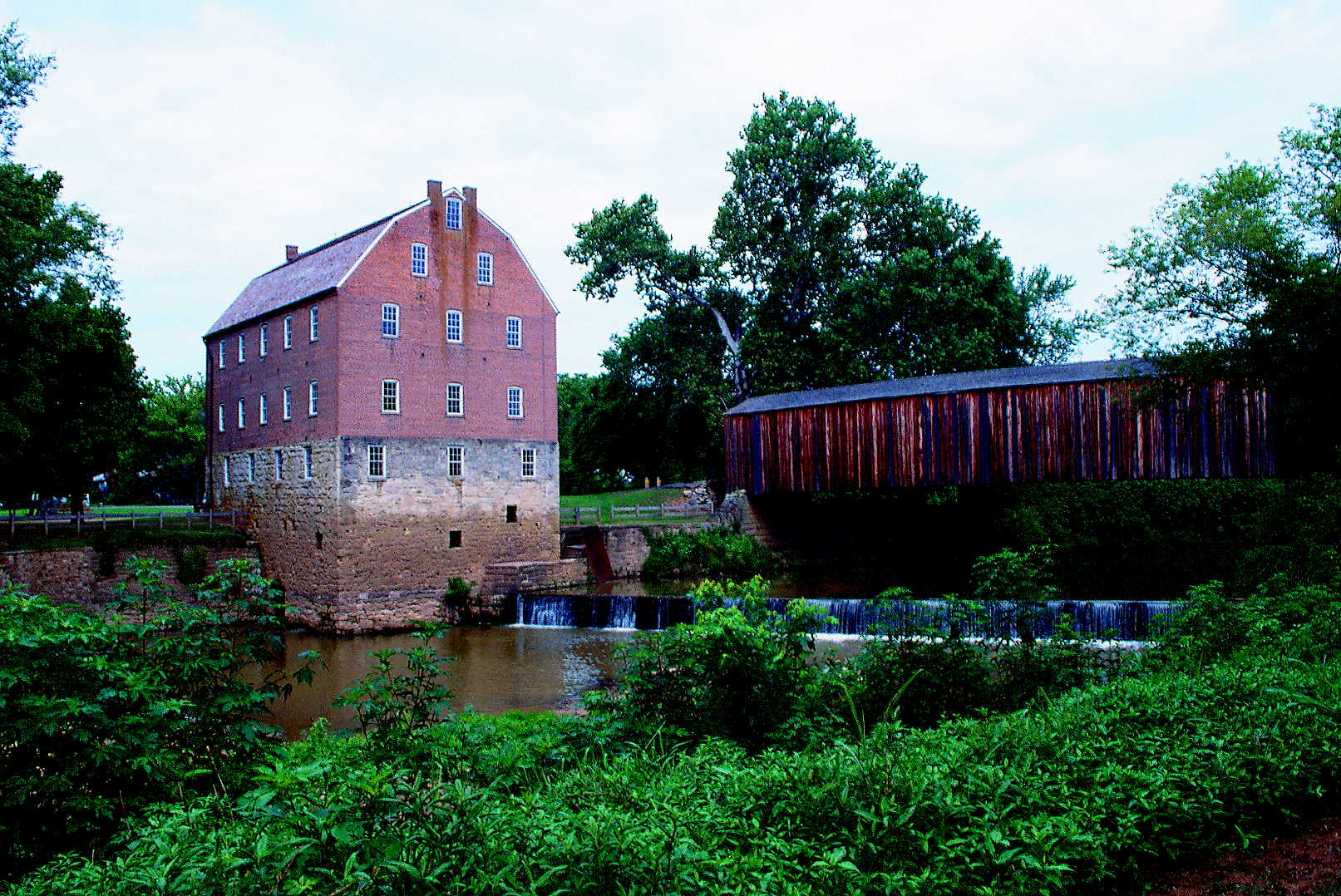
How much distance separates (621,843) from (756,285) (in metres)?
39.1

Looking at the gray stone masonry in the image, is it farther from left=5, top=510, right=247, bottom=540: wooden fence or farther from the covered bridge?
the covered bridge

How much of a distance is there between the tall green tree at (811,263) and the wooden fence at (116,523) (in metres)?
17.9

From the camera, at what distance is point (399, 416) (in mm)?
29016

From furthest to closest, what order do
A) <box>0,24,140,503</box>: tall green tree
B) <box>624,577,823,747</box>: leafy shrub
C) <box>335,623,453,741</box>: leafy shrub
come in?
<box>0,24,140,503</box>: tall green tree → <box>624,577,823,747</box>: leafy shrub → <box>335,623,453,741</box>: leafy shrub

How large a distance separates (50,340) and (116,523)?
7.14 metres

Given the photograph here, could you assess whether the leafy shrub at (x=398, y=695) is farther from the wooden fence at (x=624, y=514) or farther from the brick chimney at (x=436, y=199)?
the wooden fence at (x=624, y=514)

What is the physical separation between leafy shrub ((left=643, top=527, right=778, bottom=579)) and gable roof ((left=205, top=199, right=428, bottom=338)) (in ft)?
46.0

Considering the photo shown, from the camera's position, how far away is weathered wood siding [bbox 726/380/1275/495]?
25.1 m

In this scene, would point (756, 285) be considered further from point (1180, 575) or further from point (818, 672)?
point (818, 672)

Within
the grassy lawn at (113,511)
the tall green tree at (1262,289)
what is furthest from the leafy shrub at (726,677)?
the grassy lawn at (113,511)

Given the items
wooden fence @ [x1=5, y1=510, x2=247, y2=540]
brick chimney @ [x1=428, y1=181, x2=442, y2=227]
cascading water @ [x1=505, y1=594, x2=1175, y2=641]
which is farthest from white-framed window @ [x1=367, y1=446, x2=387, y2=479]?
brick chimney @ [x1=428, y1=181, x2=442, y2=227]

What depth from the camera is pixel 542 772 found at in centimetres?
612

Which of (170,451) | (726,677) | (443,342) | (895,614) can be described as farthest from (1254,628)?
(170,451)

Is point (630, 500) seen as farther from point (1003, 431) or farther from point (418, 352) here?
point (1003, 431)
